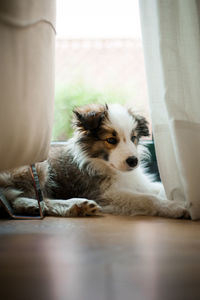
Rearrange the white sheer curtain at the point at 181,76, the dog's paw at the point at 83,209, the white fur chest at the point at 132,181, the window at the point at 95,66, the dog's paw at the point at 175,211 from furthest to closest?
the window at the point at 95,66
the white fur chest at the point at 132,181
the dog's paw at the point at 83,209
the dog's paw at the point at 175,211
the white sheer curtain at the point at 181,76

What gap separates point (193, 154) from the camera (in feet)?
4.93

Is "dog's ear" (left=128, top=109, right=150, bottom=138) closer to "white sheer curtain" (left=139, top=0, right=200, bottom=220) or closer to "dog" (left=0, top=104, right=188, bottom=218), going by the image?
"dog" (left=0, top=104, right=188, bottom=218)

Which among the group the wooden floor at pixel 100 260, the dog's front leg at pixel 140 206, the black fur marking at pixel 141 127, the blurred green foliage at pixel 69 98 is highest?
the blurred green foliage at pixel 69 98

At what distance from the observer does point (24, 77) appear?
1.09 m

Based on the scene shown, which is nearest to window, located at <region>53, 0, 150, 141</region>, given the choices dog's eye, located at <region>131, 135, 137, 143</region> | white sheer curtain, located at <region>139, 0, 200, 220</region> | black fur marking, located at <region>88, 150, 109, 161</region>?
dog's eye, located at <region>131, 135, 137, 143</region>

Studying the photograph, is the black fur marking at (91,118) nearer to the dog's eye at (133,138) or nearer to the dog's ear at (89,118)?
the dog's ear at (89,118)

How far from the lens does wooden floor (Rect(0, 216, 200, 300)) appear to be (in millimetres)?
786

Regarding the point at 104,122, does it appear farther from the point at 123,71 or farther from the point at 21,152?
the point at 123,71

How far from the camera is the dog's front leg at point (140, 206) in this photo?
5.36 ft

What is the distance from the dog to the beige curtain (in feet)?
1.96

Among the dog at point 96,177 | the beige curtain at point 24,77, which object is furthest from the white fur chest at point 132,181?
the beige curtain at point 24,77

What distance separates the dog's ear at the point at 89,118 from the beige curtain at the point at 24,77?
2.14ft

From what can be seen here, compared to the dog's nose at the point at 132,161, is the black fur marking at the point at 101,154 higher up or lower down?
higher up

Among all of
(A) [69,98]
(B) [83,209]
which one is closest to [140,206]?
(B) [83,209]
